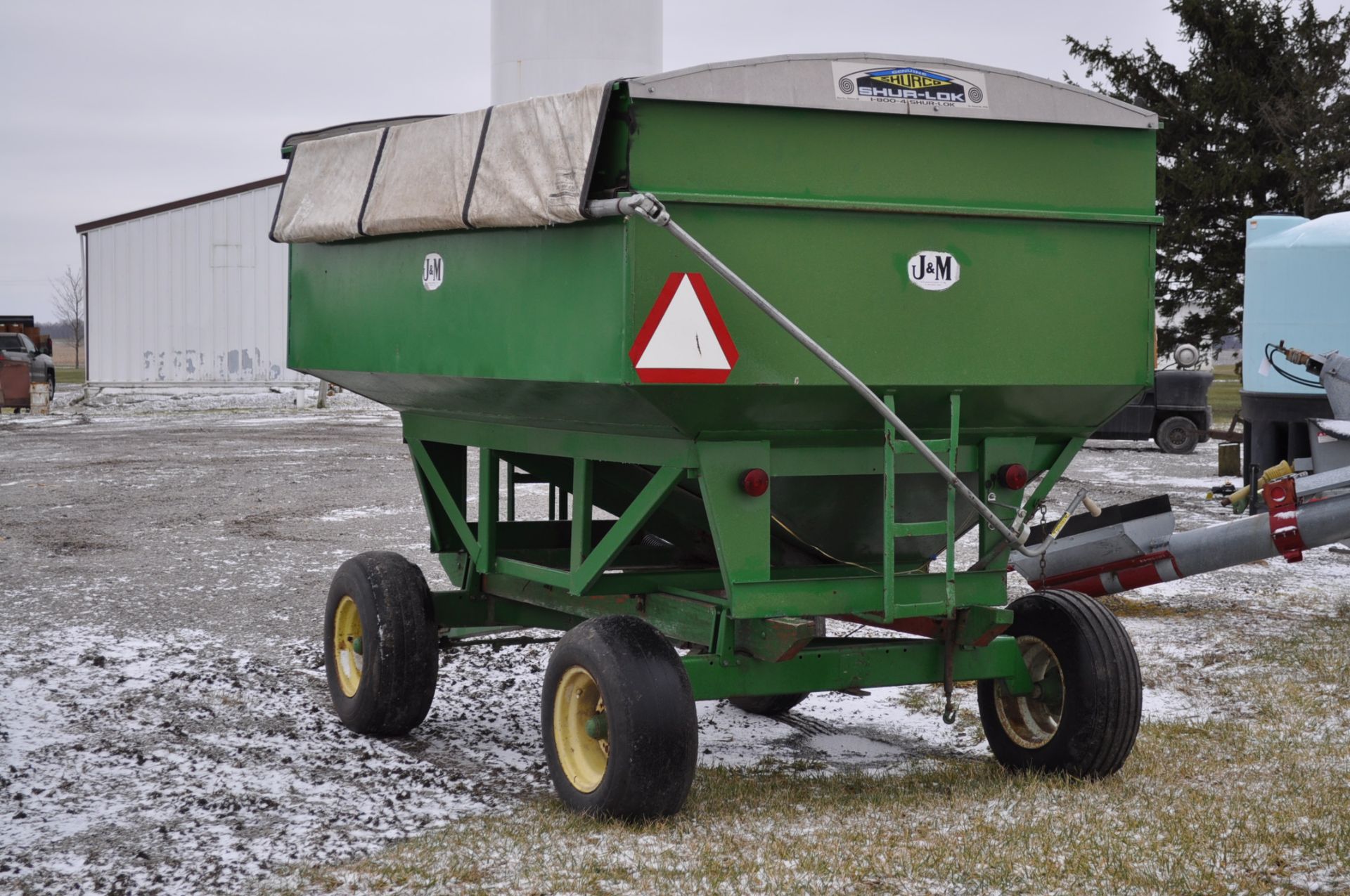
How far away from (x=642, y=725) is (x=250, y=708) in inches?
103

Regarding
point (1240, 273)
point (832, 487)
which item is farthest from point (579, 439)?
point (1240, 273)

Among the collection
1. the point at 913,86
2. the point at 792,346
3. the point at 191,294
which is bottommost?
the point at 792,346

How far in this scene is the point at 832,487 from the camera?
214 inches

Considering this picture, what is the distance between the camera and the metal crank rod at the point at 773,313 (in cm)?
434

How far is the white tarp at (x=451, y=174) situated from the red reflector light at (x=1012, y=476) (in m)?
1.81

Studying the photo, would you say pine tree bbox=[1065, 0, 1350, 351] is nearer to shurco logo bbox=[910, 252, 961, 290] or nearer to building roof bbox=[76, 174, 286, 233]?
building roof bbox=[76, 174, 286, 233]

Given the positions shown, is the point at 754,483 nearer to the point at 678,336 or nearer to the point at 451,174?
the point at 678,336

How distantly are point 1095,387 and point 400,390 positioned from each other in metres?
2.75

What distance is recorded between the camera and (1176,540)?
7.34 meters

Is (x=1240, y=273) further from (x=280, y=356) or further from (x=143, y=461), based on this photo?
(x=143, y=461)

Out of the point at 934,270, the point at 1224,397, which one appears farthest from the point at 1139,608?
the point at 1224,397

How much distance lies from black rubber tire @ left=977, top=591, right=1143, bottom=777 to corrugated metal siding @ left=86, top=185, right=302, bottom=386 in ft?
92.6

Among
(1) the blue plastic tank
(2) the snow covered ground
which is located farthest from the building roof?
(1) the blue plastic tank

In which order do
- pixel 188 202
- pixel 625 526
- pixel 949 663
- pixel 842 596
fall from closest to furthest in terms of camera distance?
pixel 842 596, pixel 625 526, pixel 949 663, pixel 188 202
